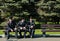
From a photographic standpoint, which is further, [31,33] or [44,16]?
[44,16]

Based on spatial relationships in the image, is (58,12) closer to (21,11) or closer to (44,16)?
(44,16)

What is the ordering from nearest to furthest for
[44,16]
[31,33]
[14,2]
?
[31,33] → [14,2] → [44,16]

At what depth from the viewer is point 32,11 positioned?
31219mm

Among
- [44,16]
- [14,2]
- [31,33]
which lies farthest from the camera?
[44,16]

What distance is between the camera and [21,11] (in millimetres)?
29438

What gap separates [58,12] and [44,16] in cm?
182

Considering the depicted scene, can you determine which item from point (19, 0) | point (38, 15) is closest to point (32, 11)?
point (38, 15)

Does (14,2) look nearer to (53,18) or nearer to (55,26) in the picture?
(53,18)

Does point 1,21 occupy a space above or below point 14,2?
below

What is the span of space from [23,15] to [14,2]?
1.72 metres

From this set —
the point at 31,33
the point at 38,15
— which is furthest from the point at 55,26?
the point at 38,15

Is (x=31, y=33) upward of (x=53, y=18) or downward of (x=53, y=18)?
upward

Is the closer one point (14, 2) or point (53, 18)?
point (14, 2)

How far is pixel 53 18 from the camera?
3186 cm
